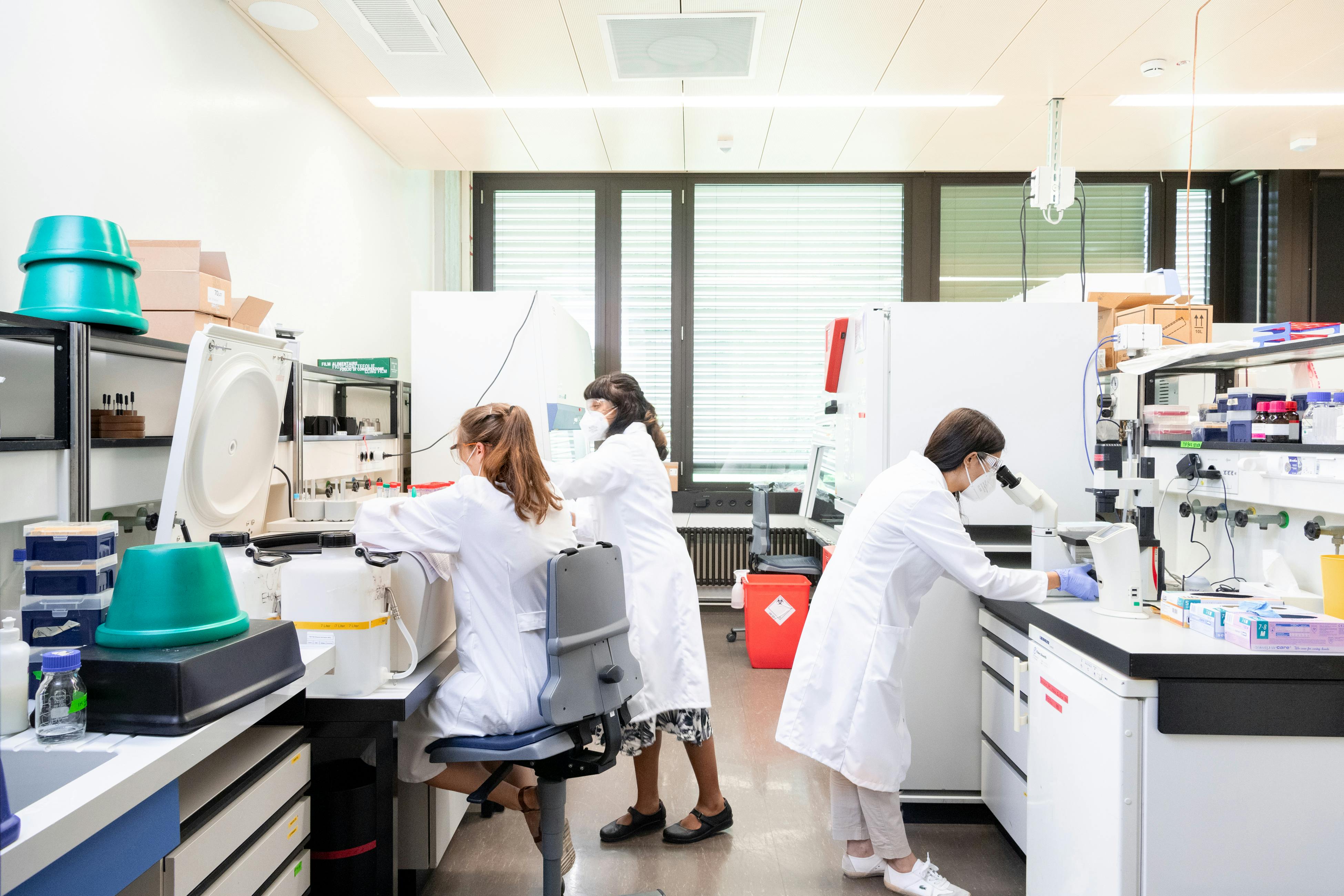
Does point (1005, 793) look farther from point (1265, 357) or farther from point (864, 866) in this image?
point (1265, 357)

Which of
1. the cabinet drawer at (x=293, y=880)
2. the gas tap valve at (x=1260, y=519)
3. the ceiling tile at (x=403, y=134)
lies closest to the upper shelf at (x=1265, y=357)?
the gas tap valve at (x=1260, y=519)

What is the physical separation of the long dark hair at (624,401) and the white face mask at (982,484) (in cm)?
94

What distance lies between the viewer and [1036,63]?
137 inches

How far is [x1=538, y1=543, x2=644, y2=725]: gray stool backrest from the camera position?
1.69 m

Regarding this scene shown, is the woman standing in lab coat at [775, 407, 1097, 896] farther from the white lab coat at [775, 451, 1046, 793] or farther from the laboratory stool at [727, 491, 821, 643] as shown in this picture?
the laboratory stool at [727, 491, 821, 643]

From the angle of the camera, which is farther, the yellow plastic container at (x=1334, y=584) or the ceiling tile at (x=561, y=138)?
the ceiling tile at (x=561, y=138)

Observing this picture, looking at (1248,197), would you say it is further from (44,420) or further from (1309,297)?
(44,420)

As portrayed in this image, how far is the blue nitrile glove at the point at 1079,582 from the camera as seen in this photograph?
7.07 ft

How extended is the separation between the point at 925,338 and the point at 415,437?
257cm

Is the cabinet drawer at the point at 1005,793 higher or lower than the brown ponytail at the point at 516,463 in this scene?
lower

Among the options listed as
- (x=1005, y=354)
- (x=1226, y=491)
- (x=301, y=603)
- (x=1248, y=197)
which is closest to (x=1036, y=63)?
(x=1005, y=354)

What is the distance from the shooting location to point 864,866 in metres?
2.19

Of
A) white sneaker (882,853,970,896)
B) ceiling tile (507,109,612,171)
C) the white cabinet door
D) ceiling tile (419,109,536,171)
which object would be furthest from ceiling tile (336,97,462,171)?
white sneaker (882,853,970,896)

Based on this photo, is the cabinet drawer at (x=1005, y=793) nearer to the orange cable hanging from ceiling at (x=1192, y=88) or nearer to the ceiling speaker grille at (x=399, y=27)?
the orange cable hanging from ceiling at (x=1192, y=88)
